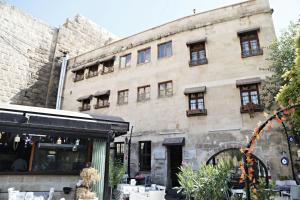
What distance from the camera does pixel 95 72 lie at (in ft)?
53.8

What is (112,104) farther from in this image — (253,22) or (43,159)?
(253,22)

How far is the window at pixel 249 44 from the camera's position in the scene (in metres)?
10.8

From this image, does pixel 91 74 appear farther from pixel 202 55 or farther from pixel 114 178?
pixel 114 178

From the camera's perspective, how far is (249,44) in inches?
438

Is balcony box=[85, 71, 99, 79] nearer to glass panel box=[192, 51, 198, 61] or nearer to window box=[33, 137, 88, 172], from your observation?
glass panel box=[192, 51, 198, 61]

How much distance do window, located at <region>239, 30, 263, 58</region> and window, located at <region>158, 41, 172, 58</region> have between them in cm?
399

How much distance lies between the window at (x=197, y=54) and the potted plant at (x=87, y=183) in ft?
26.7

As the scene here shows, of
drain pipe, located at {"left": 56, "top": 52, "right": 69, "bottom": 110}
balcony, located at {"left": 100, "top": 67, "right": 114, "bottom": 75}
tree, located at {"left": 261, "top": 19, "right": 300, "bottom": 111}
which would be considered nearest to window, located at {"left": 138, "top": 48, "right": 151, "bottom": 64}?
balcony, located at {"left": 100, "top": 67, "right": 114, "bottom": 75}

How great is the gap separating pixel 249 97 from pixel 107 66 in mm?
9812

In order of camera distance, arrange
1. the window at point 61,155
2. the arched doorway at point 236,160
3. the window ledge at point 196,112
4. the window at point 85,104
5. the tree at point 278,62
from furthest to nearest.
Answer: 1. the window at point 85,104
2. the window ledge at point 196,112
3. the tree at point 278,62
4. the arched doorway at point 236,160
5. the window at point 61,155

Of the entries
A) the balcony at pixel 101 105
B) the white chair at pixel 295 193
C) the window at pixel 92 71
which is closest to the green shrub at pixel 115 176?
the white chair at pixel 295 193

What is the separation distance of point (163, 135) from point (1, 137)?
7589 mm

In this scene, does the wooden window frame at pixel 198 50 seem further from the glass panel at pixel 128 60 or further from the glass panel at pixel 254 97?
the glass panel at pixel 128 60

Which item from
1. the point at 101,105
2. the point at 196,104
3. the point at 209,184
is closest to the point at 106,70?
the point at 101,105
